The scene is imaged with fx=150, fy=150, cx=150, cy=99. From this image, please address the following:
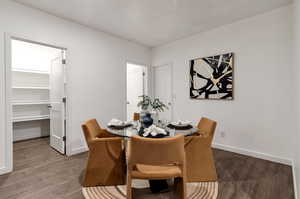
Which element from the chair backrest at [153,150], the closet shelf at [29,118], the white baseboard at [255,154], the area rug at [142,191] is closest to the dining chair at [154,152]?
the chair backrest at [153,150]

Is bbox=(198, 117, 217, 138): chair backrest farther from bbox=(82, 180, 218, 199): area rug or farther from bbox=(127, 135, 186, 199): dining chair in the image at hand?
bbox=(127, 135, 186, 199): dining chair

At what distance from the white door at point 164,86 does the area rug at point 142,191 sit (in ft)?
7.80

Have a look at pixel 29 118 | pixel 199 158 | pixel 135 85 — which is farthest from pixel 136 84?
pixel 199 158

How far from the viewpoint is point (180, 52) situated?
13.0 ft

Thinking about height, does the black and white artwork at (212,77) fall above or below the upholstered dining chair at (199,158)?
above

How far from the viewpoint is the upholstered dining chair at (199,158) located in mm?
1940

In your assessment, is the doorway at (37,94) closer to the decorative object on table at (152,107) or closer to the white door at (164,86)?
the decorative object on table at (152,107)

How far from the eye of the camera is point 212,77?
10.9 ft

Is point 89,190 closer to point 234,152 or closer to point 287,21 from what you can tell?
point 234,152

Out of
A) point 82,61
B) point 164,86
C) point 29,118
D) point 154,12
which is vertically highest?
point 154,12

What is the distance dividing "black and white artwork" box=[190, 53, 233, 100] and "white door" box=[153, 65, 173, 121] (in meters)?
0.74

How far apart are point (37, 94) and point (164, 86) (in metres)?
3.61

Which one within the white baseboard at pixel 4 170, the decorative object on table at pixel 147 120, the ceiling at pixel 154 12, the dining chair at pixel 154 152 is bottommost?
the white baseboard at pixel 4 170

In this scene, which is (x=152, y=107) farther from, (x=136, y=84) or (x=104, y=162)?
(x=136, y=84)
